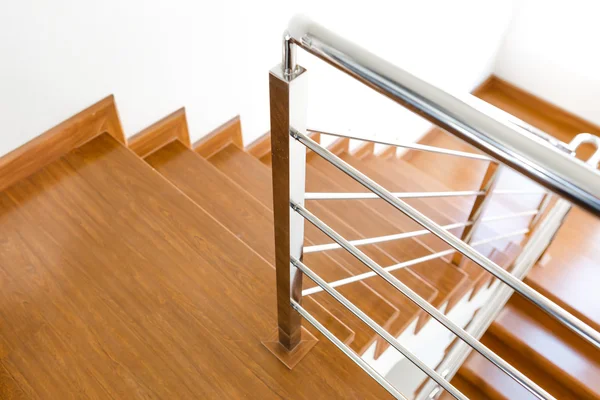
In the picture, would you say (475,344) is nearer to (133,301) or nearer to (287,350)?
(287,350)

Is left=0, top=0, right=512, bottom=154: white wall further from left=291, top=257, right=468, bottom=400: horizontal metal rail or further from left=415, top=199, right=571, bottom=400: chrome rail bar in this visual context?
left=415, top=199, right=571, bottom=400: chrome rail bar

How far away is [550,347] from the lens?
2.20 meters

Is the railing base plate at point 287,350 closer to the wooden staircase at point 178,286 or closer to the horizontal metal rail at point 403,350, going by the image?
the wooden staircase at point 178,286

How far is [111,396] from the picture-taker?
1.15 m

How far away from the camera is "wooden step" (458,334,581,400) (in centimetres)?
209

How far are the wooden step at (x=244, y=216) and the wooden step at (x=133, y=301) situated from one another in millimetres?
214

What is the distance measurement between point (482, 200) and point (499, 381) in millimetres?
737

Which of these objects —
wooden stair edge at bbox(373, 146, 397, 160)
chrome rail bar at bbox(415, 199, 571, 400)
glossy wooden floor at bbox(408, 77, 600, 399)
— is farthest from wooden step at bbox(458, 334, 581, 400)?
wooden stair edge at bbox(373, 146, 397, 160)

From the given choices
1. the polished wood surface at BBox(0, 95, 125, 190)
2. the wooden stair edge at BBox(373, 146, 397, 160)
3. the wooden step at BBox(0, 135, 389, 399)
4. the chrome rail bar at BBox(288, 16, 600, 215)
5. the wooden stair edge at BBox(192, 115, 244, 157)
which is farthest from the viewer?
the wooden stair edge at BBox(373, 146, 397, 160)

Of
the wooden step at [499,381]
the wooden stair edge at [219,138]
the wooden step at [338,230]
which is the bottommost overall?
the wooden step at [499,381]

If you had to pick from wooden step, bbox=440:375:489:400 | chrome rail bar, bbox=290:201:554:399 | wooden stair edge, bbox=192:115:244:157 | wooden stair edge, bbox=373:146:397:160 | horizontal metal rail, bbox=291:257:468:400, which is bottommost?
wooden step, bbox=440:375:489:400

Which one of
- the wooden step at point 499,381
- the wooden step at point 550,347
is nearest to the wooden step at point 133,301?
the wooden step at point 499,381

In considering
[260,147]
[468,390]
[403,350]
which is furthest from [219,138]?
[468,390]

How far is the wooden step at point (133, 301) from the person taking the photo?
46.6 inches
